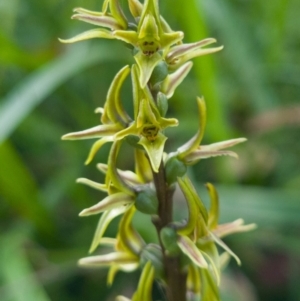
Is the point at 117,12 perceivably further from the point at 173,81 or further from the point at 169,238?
the point at 169,238

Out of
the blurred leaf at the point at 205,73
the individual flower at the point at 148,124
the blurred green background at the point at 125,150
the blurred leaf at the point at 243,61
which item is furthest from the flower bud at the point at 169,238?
the blurred leaf at the point at 243,61

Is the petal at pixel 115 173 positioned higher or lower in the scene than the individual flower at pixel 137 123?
lower

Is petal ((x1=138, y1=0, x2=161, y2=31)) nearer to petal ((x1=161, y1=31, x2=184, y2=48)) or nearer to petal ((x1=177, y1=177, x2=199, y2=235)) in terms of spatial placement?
petal ((x1=161, y1=31, x2=184, y2=48))

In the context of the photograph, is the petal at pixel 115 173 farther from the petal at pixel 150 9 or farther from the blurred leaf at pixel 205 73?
the blurred leaf at pixel 205 73

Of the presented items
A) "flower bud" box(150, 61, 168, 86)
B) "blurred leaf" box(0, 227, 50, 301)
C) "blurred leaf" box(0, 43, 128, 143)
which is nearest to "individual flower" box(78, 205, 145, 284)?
"flower bud" box(150, 61, 168, 86)

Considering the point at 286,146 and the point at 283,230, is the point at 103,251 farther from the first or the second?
the point at 286,146
